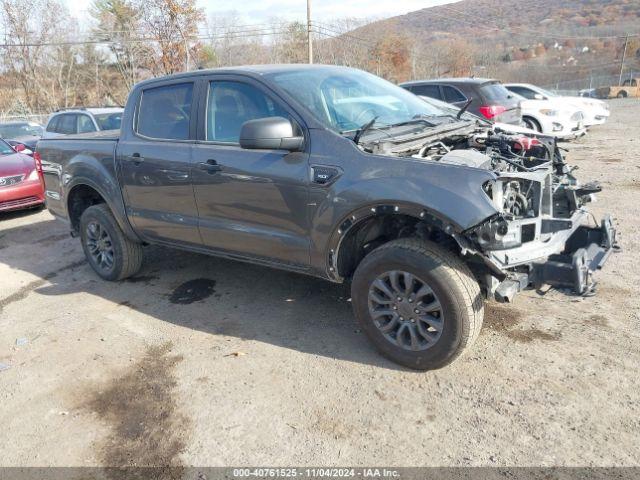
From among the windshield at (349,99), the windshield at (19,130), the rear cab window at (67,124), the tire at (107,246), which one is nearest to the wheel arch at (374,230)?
the windshield at (349,99)

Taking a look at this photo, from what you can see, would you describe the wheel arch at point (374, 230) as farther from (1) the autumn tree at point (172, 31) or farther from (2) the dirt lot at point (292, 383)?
(1) the autumn tree at point (172, 31)

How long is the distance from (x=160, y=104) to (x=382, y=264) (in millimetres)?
2571

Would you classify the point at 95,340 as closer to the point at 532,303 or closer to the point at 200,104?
the point at 200,104

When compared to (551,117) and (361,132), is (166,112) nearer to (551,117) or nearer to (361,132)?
(361,132)

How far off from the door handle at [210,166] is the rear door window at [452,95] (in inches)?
301

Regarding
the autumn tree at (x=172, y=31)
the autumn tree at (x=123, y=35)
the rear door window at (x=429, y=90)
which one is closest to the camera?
the rear door window at (x=429, y=90)

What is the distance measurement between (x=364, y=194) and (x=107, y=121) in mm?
8441

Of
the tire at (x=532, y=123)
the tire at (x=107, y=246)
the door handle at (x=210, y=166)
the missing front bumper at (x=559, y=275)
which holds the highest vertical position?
the door handle at (x=210, y=166)

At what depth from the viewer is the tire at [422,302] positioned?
3049mm

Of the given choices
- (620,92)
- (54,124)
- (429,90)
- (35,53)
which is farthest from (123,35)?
(620,92)

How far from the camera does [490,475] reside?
245cm

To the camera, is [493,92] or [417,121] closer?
[417,121]

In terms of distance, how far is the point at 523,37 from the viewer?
8962 centimetres

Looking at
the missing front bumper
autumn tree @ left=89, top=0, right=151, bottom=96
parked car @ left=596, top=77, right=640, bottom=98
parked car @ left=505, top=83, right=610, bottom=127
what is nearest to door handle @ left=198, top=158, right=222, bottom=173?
the missing front bumper
